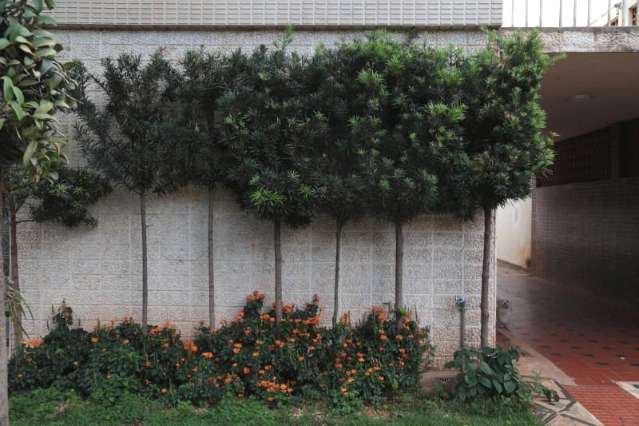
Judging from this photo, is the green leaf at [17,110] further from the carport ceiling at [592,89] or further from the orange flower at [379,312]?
the carport ceiling at [592,89]

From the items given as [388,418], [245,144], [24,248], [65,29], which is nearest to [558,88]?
[245,144]

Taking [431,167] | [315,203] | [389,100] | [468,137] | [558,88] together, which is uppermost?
[558,88]

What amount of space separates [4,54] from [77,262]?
3.03 metres

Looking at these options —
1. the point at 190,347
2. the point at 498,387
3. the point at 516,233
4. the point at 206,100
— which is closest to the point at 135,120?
the point at 206,100

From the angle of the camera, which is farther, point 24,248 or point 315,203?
point 24,248

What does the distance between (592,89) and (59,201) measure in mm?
6581

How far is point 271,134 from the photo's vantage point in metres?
4.48

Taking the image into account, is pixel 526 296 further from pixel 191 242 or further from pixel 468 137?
pixel 191 242

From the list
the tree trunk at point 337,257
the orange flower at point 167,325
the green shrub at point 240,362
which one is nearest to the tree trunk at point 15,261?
the green shrub at point 240,362

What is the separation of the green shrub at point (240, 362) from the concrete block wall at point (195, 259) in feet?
1.07

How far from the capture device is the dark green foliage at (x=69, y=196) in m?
4.71

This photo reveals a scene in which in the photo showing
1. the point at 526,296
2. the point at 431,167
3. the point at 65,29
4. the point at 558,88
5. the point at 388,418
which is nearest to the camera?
the point at 388,418

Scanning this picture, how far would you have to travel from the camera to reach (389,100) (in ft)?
14.8

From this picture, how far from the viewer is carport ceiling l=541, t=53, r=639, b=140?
17.6ft
